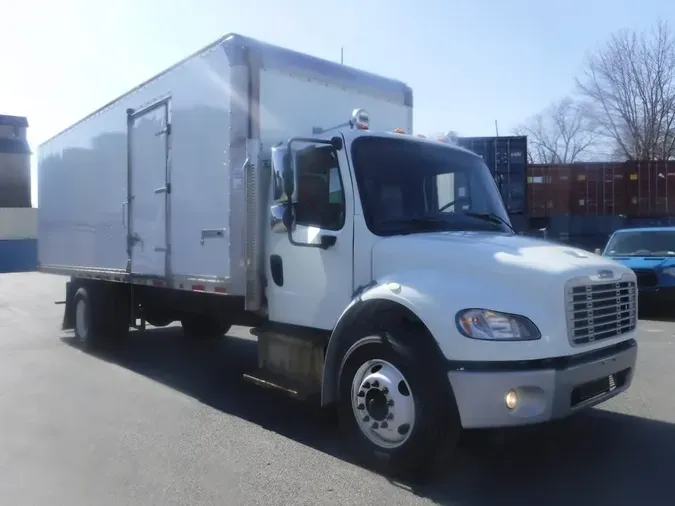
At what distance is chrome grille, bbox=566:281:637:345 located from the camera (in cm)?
411

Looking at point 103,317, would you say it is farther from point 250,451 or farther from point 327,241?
point 327,241

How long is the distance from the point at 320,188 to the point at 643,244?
1006 cm

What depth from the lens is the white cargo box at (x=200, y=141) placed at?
5.85 m

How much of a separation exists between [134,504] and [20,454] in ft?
5.15

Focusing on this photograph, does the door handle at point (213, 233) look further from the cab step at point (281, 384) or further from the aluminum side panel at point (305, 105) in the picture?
the cab step at point (281, 384)

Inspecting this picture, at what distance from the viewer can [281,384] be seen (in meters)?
5.42

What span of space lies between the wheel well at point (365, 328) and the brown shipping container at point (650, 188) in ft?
58.9

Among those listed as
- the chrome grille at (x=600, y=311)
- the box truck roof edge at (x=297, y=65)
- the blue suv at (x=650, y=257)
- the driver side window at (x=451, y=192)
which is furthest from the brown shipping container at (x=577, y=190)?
the chrome grille at (x=600, y=311)

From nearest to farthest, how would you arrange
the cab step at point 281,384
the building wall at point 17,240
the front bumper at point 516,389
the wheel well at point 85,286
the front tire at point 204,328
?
the front bumper at point 516,389 < the cab step at point 281,384 < the wheel well at point 85,286 < the front tire at point 204,328 < the building wall at point 17,240

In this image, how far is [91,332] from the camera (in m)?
9.52

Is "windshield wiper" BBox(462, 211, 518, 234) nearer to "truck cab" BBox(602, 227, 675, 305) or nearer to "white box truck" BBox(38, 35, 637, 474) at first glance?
"white box truck" BBox(38, 35, 637, 474)

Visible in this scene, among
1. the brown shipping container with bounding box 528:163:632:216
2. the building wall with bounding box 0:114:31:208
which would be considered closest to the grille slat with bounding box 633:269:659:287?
the brown shipping container with bounding box 528:163:632:216

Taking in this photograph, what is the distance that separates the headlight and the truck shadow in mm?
Answer: 1010

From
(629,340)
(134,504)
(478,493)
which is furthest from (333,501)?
(629,340)
